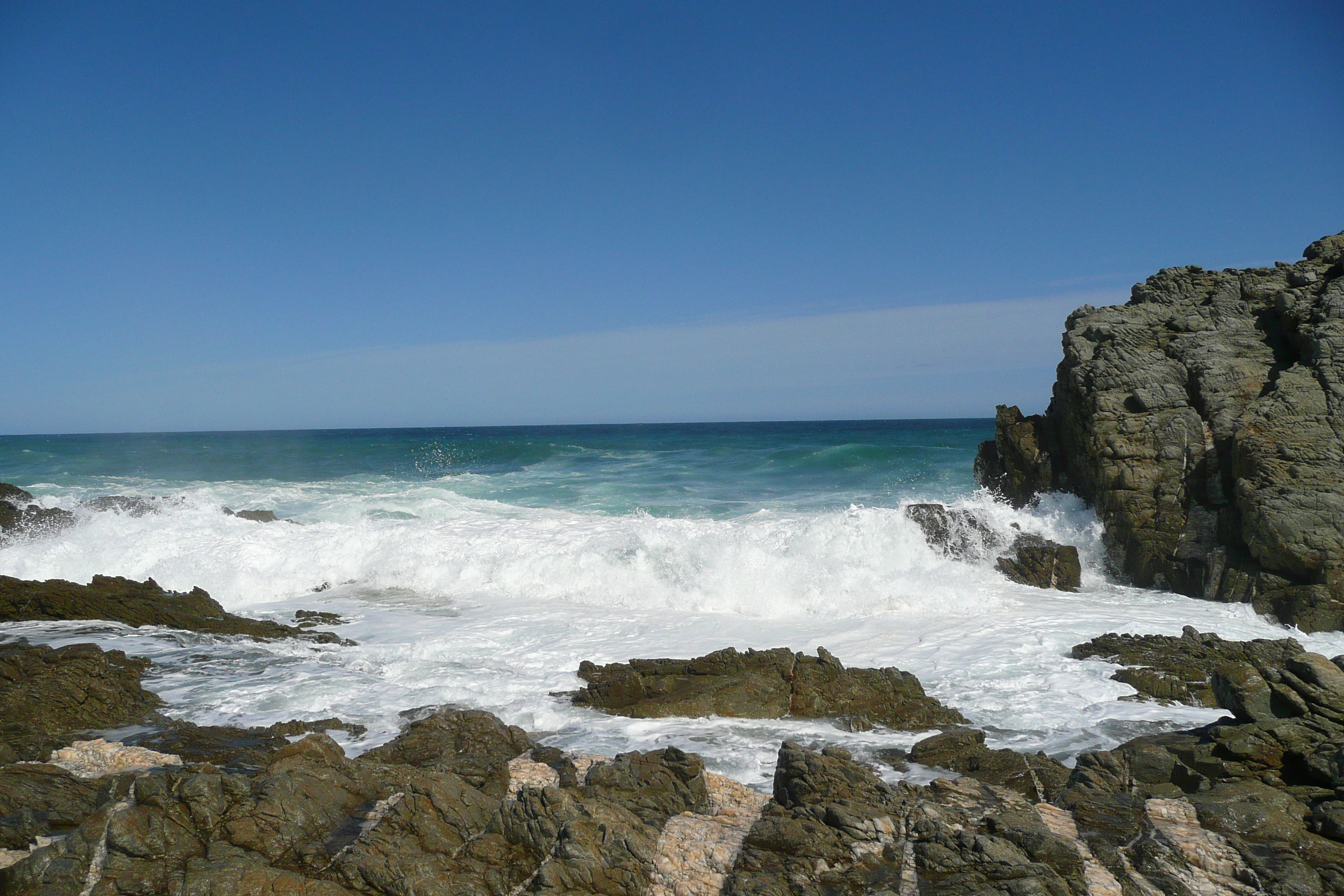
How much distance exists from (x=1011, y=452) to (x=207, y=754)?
1639 cm

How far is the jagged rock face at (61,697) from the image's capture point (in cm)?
652

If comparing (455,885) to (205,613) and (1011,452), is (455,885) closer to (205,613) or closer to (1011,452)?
(205,613)

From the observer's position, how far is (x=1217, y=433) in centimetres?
1352

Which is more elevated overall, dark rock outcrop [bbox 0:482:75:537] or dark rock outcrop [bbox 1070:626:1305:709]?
dark rock outcrop [bbox 0:482:75:537]

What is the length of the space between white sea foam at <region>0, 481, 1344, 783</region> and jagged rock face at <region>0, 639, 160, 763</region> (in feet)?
1.50

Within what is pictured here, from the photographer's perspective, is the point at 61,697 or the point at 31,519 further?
the point at 31,519

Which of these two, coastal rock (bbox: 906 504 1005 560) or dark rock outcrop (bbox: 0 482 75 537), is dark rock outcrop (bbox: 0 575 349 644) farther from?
coastal rock (bbox: 906 504 1005 560)

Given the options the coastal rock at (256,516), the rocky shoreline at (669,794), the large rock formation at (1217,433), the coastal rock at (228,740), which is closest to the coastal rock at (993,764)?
the rocky shoreline at (669,794)

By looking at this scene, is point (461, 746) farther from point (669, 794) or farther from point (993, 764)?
point (993, 764)

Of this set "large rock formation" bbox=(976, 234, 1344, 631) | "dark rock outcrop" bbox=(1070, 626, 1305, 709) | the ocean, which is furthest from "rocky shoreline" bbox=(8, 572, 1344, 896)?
"large rock formation" bbox=(976, 234, 1344, 631)

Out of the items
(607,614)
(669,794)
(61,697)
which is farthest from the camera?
(607,614)

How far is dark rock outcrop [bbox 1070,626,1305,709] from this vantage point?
8562 mm

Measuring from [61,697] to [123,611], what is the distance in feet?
13.3

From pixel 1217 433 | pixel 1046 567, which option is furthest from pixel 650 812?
pixel 1217 433
